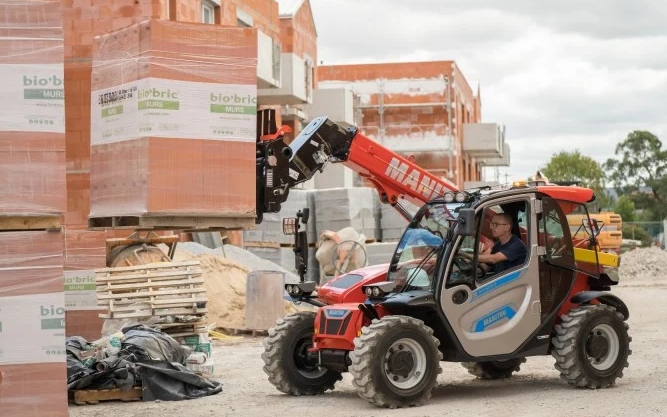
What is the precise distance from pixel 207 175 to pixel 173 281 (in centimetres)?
479

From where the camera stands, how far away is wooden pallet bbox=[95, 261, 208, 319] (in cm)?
1593

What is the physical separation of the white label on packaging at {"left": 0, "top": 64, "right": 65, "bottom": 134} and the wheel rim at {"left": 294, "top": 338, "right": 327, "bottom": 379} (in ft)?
14.0

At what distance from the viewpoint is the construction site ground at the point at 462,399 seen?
11.7 meters

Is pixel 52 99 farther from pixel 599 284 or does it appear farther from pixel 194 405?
pixel 599 284

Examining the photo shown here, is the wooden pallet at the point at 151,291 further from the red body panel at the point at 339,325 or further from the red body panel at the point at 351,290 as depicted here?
the red body panel at the point at 339,325

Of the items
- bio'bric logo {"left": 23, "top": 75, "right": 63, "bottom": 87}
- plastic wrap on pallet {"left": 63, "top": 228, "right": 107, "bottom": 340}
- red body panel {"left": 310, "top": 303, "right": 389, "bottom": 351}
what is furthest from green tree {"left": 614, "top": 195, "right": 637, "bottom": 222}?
bio'bric logo {"left": 23, "top": 75, "right": 63, "bottom": 87}

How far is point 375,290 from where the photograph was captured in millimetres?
12578

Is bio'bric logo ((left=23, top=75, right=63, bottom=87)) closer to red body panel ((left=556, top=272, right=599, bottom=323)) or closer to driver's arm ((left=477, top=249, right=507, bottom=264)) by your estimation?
driver's arm ((left=477, top=249, right=507, bottom=264))

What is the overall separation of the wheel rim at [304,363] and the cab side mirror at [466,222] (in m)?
2.33

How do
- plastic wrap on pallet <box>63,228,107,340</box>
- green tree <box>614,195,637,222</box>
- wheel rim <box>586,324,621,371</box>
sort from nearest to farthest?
wheel rim <box>586,324,621,371</box> < plastic wrap on pallet <box>63,228,107,340</box> < green tree <box>614,195,637,222</box>

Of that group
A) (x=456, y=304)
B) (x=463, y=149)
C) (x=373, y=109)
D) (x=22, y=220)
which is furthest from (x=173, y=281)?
(x=463, y=149)

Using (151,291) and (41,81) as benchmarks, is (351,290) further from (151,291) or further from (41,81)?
(41,81)

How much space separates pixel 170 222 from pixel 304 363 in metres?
2.54

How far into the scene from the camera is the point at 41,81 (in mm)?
10180
